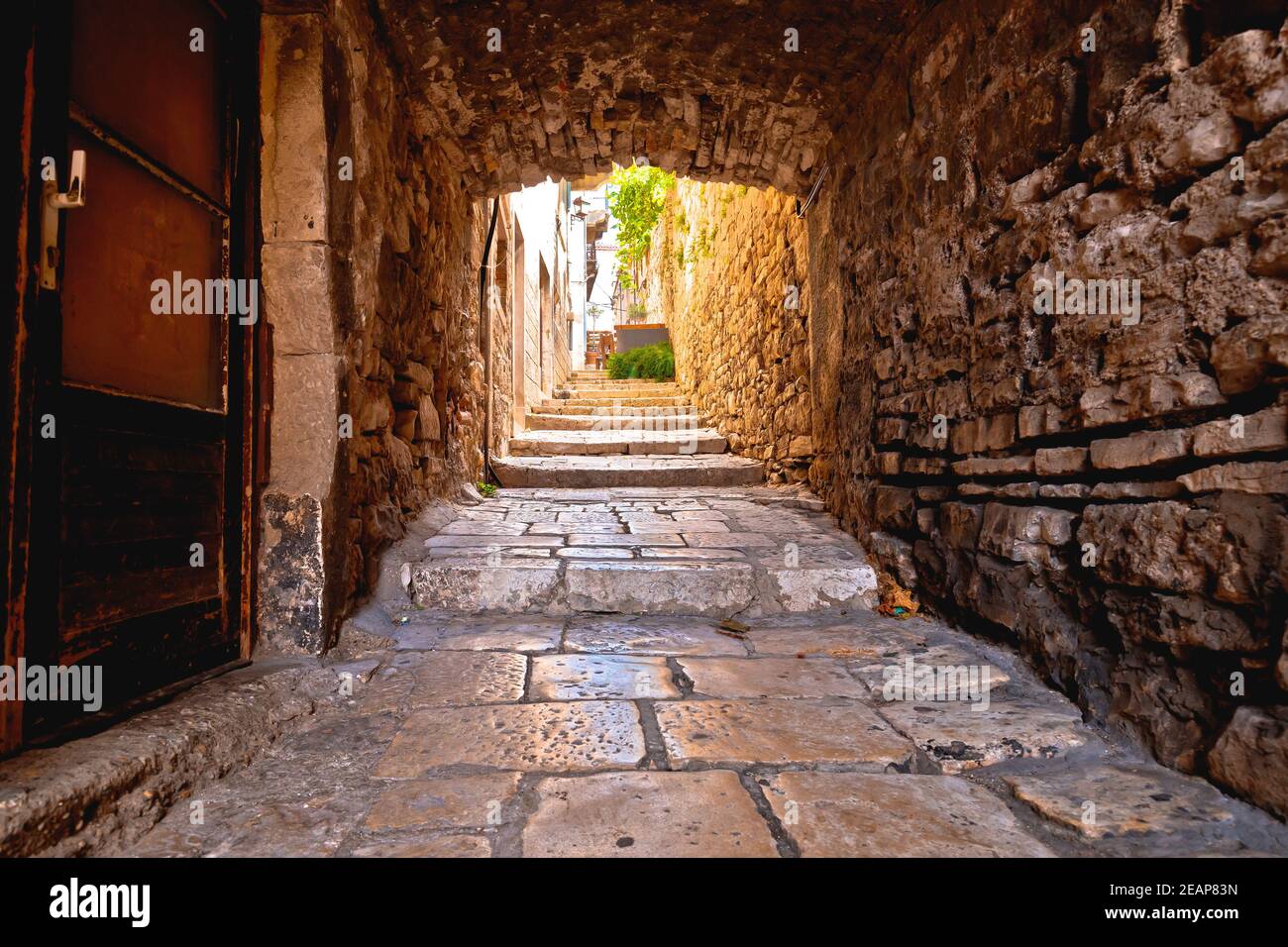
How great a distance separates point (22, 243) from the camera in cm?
136

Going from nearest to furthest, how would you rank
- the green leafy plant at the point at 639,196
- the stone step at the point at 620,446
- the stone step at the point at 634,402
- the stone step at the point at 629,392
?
the stone step at the point at 620,446, the green leafy plant at the point at 639,196, the stone step at the point at 634,402, the stone step at the point at 629,392

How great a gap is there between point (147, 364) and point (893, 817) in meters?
2.16

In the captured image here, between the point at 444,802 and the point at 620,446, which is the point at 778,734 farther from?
the point at 620,446

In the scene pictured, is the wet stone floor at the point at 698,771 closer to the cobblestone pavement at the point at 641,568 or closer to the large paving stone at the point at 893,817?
the large paving stone at the point at 893,817

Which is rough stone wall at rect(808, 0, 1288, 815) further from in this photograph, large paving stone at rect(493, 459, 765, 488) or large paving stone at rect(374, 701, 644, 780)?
large paving stone at rect(493, 459, 765, 488)

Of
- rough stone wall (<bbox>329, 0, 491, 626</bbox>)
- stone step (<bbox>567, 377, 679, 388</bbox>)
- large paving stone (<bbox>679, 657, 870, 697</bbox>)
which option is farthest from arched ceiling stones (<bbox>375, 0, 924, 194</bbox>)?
stone step (<bbox>567, 377, 679, 388</bbox>)

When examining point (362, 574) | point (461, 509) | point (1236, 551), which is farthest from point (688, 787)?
point (461, 509)

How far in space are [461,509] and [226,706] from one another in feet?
7.88

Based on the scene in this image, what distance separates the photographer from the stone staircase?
17.6 ft

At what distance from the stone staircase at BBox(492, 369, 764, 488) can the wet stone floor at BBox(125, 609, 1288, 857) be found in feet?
10.2

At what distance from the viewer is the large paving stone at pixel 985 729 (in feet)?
5.27

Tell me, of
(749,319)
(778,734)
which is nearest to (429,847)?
(778,734)

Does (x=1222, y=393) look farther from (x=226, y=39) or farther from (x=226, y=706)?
(x=226, y=39)

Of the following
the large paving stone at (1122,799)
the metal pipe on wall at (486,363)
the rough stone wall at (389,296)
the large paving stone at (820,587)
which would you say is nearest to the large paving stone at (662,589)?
the large paving stone at (820,587)
